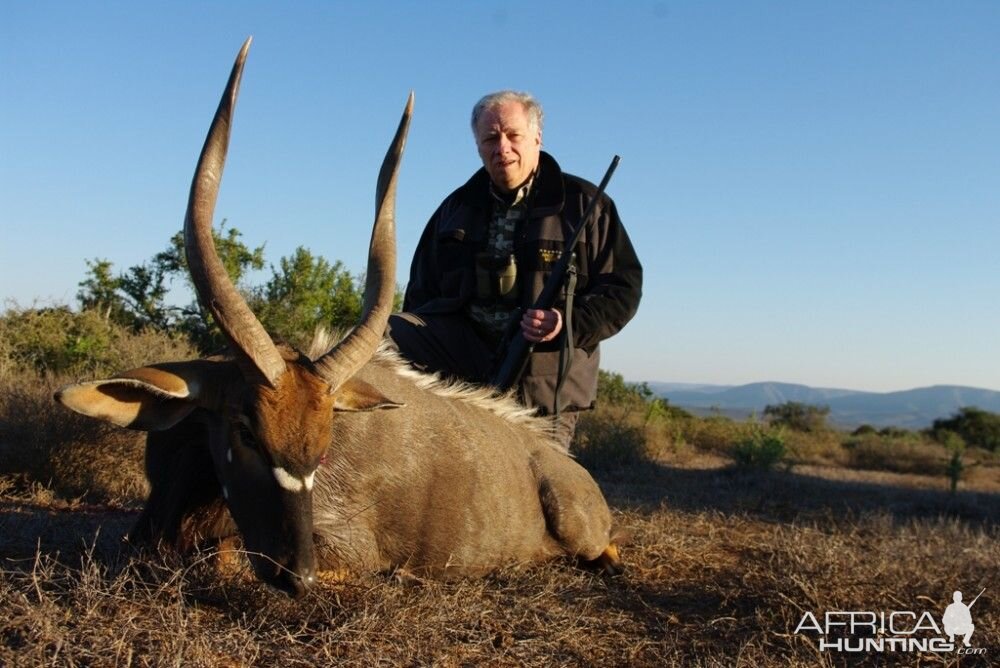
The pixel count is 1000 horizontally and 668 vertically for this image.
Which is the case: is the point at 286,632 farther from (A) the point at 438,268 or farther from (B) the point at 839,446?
(B) the point at 839,446

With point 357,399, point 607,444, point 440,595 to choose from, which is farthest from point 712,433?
point 357,399

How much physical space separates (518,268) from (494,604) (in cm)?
254

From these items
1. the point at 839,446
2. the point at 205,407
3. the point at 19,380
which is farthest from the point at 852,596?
the point at 839,446

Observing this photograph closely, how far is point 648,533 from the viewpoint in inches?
236

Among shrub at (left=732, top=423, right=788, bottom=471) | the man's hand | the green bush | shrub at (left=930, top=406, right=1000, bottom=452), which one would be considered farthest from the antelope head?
shrub at (left=930, top=406, right=1000, bottom=452)

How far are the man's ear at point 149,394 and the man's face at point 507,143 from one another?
104 inches

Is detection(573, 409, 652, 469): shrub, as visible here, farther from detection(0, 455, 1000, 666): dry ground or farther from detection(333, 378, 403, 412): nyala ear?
detection(333, 378, 403, 412): nyala ear

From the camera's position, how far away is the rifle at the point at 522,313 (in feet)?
18.4

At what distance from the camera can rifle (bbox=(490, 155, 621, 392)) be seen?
5.61 metres

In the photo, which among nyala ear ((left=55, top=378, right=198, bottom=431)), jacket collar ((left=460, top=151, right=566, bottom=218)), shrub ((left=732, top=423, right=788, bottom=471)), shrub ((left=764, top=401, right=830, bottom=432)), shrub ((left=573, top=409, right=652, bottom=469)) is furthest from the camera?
shrub ((left=764, top=401, right=830, bottom=432))

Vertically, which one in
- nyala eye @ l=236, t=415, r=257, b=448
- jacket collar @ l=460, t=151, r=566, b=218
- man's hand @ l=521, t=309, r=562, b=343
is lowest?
nyala eye @ l=236, t=415, r=257, b=448

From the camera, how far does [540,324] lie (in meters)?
5.39

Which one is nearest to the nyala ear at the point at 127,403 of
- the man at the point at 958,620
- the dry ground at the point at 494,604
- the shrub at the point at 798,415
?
the dry ground at the point at 494,604

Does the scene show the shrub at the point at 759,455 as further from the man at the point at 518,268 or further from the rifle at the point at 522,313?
the rifle at the point at 522,313
